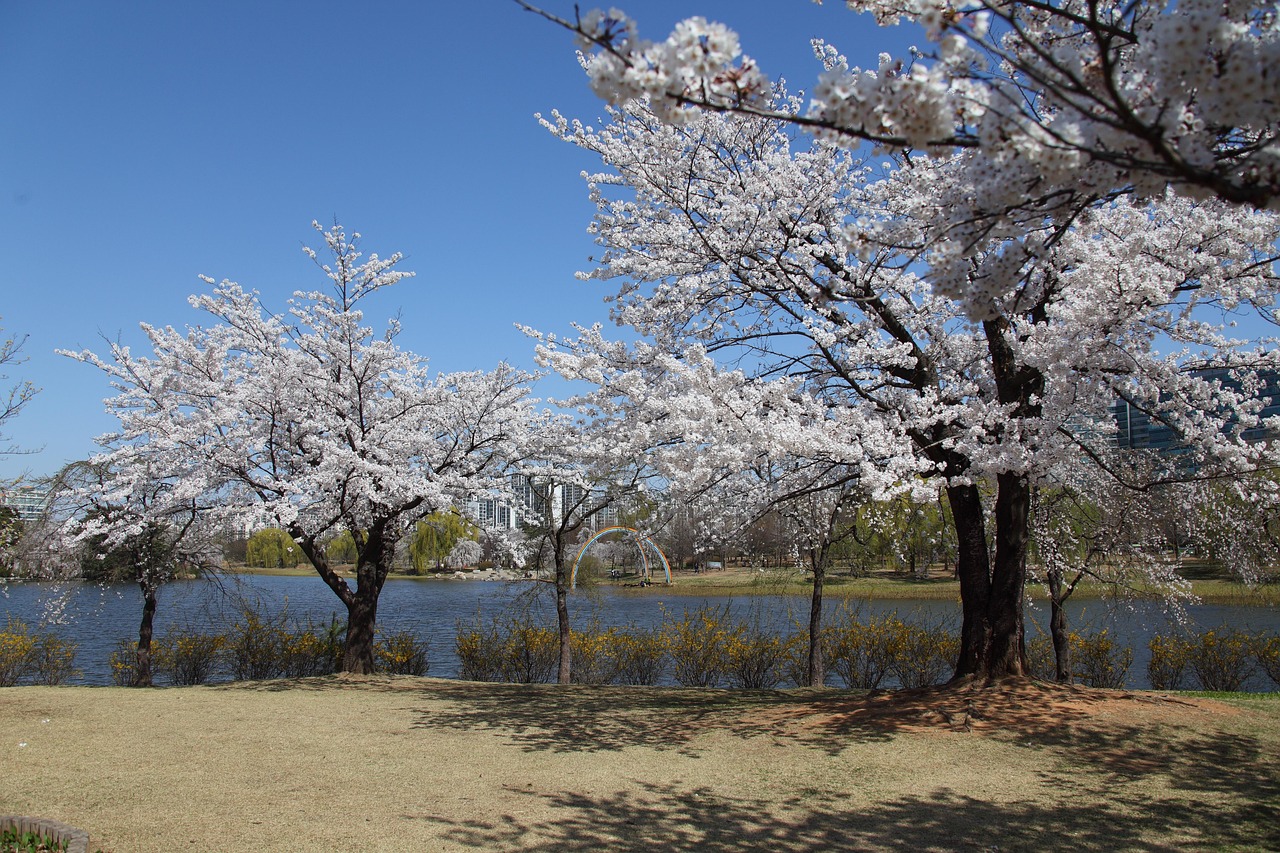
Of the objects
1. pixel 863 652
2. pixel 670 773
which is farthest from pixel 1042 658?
pixel 670 773

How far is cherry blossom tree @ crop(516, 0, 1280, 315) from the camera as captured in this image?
7.86ft

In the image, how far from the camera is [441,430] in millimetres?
12320

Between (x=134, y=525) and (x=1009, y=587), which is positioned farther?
(x=134, y=525)

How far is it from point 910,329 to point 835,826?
5.23 m

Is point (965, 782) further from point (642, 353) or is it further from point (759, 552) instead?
point (759, 552)

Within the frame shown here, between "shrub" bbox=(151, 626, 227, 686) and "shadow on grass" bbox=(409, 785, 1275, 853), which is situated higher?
"shadow on grass" bbox=(409, 785, 1275, 853)

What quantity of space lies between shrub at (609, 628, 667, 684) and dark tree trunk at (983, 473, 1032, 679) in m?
6.33

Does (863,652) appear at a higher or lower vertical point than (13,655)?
higher

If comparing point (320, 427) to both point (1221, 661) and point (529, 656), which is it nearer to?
point (529, 656)

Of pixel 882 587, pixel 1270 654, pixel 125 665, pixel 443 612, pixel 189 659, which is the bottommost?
pixel 443 612

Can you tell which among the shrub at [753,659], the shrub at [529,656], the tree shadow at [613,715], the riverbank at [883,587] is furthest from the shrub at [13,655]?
the shrub at [753,659]

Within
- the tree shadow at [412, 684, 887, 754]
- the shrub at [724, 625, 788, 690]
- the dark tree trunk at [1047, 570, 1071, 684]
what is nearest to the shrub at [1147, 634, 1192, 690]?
the dark tree trunk at [1047, 570, 1071, 684]

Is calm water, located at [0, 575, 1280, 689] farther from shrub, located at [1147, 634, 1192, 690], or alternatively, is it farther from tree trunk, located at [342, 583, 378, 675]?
tree trunk, located at [342, 583, 378, 675]

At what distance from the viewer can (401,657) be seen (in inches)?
539
